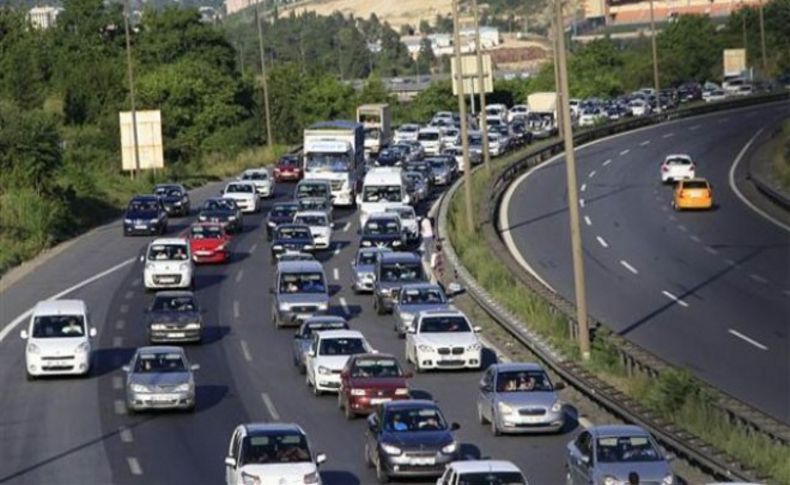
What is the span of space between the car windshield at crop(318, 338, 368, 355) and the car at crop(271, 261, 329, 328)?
358 inches

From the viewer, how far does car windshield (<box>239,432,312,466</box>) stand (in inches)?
1198

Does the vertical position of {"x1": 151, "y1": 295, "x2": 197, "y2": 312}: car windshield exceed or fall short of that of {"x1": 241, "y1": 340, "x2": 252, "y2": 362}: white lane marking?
it exceeds it

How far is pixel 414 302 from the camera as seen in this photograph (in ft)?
168

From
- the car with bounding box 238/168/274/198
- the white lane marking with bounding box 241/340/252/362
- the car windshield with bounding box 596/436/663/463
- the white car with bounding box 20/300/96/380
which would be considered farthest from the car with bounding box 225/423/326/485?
the car with bounding box 238/168/274/198

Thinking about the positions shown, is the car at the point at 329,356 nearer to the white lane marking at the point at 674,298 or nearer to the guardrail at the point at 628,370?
the guardrail at the point at 628,370

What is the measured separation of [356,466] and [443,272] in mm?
25933

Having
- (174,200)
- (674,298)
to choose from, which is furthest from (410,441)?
(174,200)

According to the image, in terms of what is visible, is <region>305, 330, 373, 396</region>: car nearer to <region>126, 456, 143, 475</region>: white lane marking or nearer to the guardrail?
the guardrail

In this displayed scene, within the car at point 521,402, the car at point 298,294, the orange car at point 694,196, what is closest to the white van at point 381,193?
the orange car at point 694,196

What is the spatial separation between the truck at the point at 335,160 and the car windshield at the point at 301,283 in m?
30.7

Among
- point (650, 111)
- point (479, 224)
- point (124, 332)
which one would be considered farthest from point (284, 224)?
point (650, 111)

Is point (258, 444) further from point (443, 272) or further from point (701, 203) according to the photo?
point (701, 203)

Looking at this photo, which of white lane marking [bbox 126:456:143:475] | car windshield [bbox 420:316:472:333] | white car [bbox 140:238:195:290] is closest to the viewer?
white lane marking [bbox 126:456:143:475]

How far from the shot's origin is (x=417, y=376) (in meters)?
44.9
